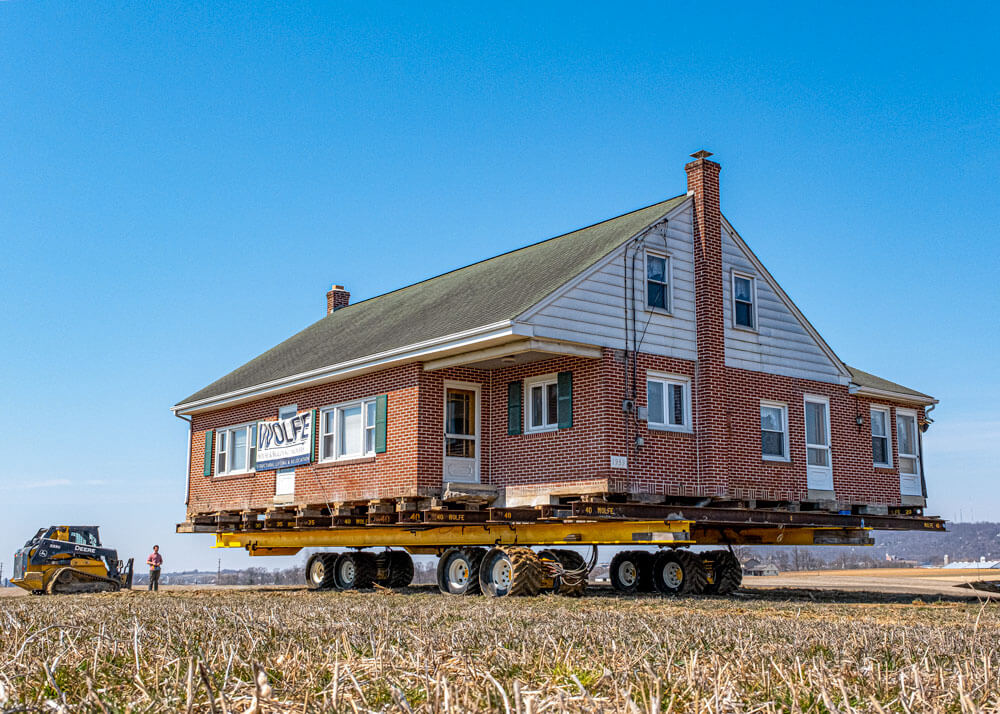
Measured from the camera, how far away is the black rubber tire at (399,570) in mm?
26000

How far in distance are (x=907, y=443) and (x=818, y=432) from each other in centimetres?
436

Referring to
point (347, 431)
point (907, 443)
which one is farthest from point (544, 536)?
point (907, 443)

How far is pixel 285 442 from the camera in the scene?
25.8 metres

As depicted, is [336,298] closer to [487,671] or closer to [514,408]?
[514,408]

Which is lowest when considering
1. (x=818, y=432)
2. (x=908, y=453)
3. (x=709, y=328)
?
(x=908, y=453)

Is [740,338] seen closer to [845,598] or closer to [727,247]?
[727,247]

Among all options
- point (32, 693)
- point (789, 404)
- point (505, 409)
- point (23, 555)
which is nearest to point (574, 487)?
point (505, 409)

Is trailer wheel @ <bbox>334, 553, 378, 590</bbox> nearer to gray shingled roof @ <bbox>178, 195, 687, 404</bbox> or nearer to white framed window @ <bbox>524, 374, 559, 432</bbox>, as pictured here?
gray shingled roof @ <bbox>178, 195, 687, 404</bbox>

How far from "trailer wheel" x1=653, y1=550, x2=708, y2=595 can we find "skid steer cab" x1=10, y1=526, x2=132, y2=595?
15.7 m

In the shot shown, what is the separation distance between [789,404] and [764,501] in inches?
103

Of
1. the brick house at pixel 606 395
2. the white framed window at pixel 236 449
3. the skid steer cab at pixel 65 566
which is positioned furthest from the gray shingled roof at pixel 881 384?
the skid steer cab at pixel 65 566

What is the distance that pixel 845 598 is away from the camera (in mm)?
20312

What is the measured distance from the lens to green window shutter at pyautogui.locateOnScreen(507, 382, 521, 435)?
21984 mm

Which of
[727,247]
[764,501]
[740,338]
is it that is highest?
[727,247]
